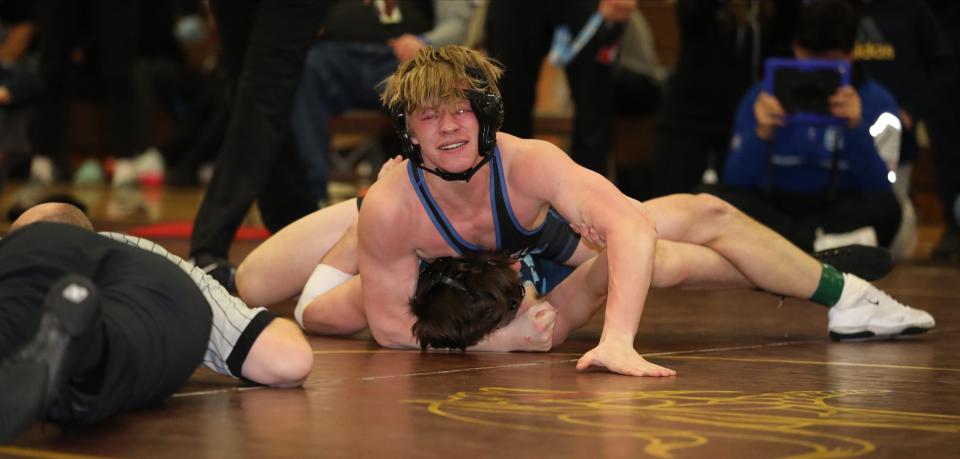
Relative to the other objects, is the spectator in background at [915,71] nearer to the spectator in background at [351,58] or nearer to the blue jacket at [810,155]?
the blue jacket at [810,155]

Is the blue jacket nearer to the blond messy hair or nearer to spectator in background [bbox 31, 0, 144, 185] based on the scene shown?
the blond messy hair

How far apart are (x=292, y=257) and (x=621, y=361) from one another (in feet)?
4.96

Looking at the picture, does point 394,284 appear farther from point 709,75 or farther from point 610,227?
point 709,75

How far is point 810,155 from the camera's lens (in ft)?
21.6

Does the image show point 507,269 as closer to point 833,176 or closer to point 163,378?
point 163,378

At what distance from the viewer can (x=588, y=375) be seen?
11.2 feet

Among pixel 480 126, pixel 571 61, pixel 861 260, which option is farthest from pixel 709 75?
pixel 480 126

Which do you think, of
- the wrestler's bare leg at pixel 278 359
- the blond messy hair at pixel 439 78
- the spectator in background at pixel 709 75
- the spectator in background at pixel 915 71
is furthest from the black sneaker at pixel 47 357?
the spectator in background at pixel 915 71

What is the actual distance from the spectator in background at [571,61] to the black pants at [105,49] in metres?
3.38

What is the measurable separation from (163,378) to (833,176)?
431 cm

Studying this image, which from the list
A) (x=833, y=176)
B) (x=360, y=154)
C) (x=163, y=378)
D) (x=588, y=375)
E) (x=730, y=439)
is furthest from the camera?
(x=360, y=154)

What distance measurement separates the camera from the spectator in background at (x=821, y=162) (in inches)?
256

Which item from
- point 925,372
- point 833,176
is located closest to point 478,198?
point 925,372

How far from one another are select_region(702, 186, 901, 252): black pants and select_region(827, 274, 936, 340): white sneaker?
6.93ft
